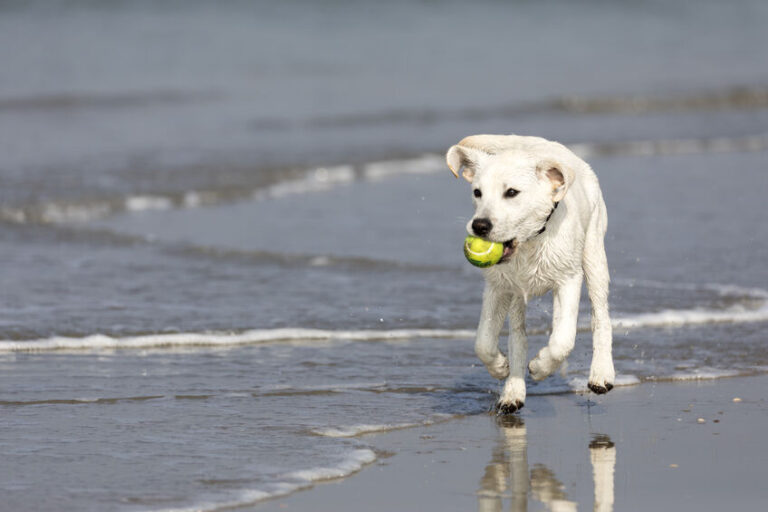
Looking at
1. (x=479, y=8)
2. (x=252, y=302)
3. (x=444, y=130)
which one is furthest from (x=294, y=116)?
(x=479, y=8)

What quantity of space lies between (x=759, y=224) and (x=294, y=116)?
1183 centimetres

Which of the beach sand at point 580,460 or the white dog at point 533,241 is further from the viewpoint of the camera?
the white dog at point 533,241

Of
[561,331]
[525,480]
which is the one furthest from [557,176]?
[525,480]

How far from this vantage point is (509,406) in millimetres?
6598

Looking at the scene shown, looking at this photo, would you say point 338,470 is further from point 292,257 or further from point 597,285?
Answer: point 292,257

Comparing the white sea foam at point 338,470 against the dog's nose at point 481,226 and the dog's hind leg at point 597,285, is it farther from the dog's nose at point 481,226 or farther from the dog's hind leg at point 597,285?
the dog's hind leg at point 597,285

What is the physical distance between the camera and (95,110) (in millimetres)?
23109

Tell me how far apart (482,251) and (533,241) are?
0.41 m

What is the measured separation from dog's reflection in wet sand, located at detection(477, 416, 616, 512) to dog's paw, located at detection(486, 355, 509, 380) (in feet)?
1.35

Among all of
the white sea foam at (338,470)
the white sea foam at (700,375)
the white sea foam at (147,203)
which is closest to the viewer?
the white sea foam at (338,470)

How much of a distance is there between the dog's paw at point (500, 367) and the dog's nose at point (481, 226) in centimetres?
97

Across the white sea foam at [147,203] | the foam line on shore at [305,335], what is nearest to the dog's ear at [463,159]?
the foam line on shore at [305,335]

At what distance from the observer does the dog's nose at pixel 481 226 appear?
5.82 metres

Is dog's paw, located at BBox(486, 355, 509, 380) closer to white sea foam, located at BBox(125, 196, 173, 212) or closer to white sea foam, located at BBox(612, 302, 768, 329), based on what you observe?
white sea foam, located at BBox(612, 302, 768, 329)
